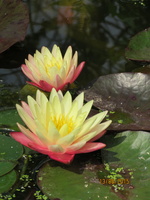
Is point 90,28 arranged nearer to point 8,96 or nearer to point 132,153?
point 8,96

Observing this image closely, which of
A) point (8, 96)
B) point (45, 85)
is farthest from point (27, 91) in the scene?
point (45, 85)

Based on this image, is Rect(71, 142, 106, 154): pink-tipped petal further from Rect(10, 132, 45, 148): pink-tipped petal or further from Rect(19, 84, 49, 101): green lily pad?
Rect(19, 84, 49, 101): green lily pad

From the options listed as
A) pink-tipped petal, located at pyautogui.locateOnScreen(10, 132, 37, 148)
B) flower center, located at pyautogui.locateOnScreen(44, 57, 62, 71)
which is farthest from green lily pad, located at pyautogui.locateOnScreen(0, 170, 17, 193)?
flower center, located at pyautogui.locateOnScreen(44, 57, 62, 71)

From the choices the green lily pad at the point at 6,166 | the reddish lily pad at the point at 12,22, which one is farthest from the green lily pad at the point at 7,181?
the reddish lily pad at the point at 12,22

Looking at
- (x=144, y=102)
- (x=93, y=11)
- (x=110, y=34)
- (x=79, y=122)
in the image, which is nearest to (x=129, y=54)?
(x=110, y=34)

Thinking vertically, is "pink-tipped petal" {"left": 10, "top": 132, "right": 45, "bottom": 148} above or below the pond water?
above

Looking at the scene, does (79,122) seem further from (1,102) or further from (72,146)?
(1,102)
